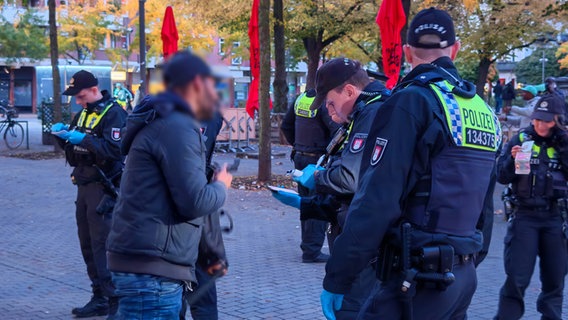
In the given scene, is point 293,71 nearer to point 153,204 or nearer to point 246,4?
point 246,4

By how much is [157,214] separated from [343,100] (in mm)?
1562

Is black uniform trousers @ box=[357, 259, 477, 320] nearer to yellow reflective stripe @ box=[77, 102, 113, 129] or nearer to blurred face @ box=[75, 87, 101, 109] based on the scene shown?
yellow reflective stripe @ box=[77, 102, 113, 129]

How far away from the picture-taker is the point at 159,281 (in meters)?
3.47

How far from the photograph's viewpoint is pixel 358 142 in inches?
169

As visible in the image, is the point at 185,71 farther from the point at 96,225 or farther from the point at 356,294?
the point at 96,225

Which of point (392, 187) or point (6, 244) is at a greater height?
point (392, 187)

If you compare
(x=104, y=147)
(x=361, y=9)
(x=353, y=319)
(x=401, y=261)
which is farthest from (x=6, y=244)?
(x=361, y=9)

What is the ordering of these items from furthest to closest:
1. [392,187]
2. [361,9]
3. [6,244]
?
[361,9] < [6,244] < [392,187]

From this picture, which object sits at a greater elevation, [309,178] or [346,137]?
[346,137]

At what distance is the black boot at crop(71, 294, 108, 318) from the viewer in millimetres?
6208


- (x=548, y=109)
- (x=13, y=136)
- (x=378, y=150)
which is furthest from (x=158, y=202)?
(x=13, y=136)

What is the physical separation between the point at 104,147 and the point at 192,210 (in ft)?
9.26

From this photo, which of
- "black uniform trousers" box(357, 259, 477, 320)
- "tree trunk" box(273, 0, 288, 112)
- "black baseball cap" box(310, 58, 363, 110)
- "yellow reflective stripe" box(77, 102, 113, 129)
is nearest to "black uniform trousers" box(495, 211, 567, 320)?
"black baseball cap" box(310, 58, 363, 110)

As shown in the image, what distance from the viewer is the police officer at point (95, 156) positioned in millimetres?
5965
